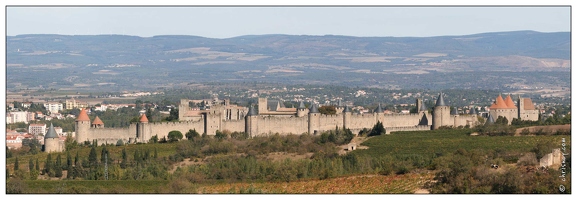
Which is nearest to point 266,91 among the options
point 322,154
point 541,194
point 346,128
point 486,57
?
point 486,57

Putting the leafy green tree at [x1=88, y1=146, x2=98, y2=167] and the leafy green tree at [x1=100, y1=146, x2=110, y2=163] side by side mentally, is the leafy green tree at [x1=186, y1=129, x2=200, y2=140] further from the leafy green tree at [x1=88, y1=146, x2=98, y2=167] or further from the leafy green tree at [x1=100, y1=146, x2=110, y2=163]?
the leafy green tree at [x1=88, y1=146, x2=98, y2=167]

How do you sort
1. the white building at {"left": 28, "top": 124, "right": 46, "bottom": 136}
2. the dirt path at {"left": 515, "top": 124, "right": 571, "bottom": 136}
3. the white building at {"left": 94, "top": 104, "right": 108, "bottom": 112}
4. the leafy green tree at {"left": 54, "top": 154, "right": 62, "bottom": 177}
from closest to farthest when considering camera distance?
the leafy green tree at {"left": 54, "top": 154, "right": 62, "bottom": 177} → the dirt path at {"left": 515, "top": 124, "right": 571, "bottom": 136} → the white building at {"left": 28, "top": 124, "right": 46, "bottom": 136} → the white building at {"left": 94, "top": 104, "right": 108, "bottom": 112}

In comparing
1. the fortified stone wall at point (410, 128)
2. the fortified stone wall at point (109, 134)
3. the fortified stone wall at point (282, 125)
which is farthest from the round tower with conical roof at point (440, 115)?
the fortified stone wall at point (109, 134)

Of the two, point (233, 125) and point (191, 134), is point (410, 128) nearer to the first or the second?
point (233, 125)

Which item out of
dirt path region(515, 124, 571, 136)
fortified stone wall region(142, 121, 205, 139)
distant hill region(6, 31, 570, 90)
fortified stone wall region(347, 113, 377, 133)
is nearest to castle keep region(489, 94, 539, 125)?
fortified stone wall region(347, 113, 377, 133)

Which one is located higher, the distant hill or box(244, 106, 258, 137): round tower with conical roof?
the distant hill

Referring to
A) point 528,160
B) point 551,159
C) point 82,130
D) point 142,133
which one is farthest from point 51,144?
point 551,159

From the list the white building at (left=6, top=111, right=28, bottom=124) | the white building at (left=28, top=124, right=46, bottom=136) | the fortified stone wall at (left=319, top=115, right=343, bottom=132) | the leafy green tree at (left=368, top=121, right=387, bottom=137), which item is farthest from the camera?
the white building at (left=6, top=111, right=28, bottom=124)
